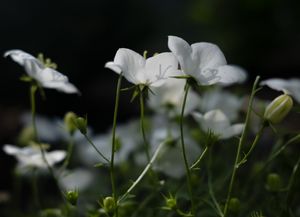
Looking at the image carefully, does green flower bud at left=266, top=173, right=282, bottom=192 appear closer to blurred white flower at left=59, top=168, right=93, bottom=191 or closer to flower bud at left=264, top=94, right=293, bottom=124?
flower bud at left=264, top=94, right=293, bottom=124

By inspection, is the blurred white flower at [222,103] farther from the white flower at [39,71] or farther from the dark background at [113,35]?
the dark background at [113,35]

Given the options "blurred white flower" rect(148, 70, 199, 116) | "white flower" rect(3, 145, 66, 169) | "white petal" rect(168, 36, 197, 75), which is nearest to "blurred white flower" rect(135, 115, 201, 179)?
"blurred white flower" rect(148, 70, 199, 116)

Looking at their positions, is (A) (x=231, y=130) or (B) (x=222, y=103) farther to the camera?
(B) (x=222, y=103)

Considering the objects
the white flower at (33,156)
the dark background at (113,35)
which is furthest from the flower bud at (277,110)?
the dark background at (113,35)

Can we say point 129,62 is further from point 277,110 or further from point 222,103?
point 222,103

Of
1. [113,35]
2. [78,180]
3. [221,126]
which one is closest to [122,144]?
[78,180]
